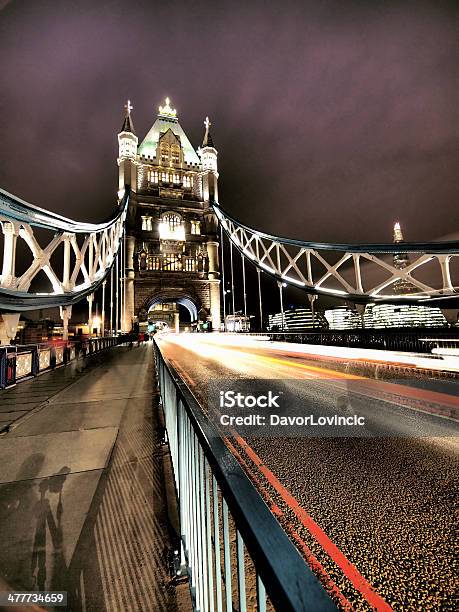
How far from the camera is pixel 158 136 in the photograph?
63.0 meters

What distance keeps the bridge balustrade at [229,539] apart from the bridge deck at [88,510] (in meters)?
0.44

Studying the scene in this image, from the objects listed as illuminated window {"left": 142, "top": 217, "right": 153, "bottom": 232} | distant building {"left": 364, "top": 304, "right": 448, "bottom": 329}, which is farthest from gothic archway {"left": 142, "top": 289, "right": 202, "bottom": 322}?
distant building {"left": 364, "top": 304, "right": 448, "bottom": 329}

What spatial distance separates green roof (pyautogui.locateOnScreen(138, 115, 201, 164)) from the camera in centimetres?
6131

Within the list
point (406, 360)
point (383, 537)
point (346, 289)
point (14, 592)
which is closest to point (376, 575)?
point (383, 537)

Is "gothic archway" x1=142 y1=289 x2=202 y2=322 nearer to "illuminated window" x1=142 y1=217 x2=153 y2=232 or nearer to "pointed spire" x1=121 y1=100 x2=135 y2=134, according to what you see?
"illuminated window" x1=142 y1=217 x2=153 y2=232

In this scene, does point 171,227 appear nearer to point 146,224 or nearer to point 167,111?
point 146,224

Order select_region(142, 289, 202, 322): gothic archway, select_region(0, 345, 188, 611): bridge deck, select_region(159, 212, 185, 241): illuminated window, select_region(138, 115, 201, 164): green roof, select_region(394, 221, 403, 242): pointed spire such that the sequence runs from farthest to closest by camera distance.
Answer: select_region(394, 221, 403, 242): pointed spire < select_region(138, 115, 201, 164): green roof < select_region(159, 212, 185, 241): illuminated window < select_region(142, 289, 202, 322): gothic archway < select_region(0, 345, 188, 611): bridge deck

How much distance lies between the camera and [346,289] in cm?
2027

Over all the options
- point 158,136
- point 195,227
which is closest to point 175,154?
point 158,136

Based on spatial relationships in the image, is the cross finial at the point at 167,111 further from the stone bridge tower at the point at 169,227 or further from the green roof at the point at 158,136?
the stone bridge tower at the point at 169,227

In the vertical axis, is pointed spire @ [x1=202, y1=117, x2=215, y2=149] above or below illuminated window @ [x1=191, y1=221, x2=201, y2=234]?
above

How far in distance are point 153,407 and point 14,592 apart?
4585 mm

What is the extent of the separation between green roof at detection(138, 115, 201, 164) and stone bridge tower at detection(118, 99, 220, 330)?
0.26 metres

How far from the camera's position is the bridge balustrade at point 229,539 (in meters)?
0.68
